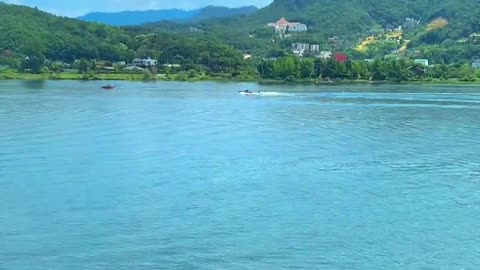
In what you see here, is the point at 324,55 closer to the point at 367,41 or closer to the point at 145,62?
the point at 367,41

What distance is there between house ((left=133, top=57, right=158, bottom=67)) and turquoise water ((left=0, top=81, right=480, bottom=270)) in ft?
97.9

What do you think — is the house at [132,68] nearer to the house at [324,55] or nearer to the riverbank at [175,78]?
the riverbank at [175,78]

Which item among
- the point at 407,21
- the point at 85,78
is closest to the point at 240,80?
the point at 85,78

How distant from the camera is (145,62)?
157 feet

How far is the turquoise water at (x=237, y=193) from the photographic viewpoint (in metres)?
7.15

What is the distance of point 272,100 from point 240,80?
16.2 m

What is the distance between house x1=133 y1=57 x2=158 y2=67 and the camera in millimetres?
47531

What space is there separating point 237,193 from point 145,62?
39.2 m

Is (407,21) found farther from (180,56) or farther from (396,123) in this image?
(396,123)

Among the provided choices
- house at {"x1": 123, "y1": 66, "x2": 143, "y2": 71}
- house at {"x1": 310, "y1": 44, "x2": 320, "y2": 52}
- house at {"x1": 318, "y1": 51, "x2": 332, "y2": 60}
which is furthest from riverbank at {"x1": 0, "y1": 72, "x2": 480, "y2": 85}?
house at {"x1": 310, "y1": 44, "x2": 320, "y2": 52}

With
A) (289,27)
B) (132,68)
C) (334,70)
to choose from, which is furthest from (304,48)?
(334,70)

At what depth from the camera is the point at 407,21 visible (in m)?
85.5

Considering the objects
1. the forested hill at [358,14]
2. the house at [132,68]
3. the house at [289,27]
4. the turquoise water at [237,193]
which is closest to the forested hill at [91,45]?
the house at [132,68]

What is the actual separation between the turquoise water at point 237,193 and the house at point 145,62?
29850mm
